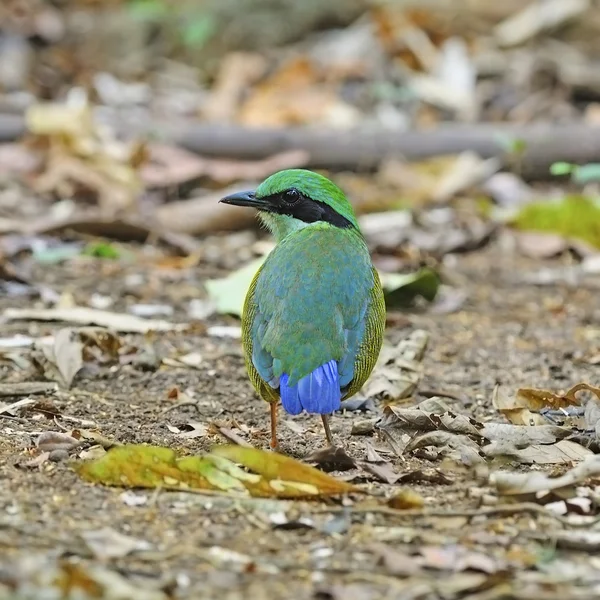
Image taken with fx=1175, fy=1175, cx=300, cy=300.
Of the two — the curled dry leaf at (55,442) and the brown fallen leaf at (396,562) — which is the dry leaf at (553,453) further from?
the curled dry leaf at (55,442)

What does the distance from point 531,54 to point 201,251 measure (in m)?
6.87

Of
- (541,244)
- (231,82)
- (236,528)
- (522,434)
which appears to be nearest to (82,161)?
(541,244)

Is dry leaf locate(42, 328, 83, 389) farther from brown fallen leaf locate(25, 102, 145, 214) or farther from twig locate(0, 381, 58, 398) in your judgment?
brown fallen leaf locate(25, 102, 145, 214)

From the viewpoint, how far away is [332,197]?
15.1 feet

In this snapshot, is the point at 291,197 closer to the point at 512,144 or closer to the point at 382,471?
the point at 382,471

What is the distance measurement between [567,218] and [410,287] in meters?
2.58

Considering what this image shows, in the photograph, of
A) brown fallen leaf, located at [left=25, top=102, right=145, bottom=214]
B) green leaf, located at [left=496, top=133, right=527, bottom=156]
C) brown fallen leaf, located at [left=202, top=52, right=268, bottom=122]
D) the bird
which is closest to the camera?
the bird

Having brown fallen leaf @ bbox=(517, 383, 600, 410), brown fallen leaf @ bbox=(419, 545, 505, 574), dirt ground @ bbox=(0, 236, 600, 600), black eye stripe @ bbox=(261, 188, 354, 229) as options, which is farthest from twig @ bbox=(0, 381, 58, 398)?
brown fallen leaf @ bbox=(419, 545, 505, 574)

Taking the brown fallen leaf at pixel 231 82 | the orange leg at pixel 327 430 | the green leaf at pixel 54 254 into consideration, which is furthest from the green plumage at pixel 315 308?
the brown fallen leaf at pixel 231 82

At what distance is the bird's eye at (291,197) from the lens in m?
4.65

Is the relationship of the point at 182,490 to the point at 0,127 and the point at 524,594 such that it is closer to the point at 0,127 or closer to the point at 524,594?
the point at 524,594

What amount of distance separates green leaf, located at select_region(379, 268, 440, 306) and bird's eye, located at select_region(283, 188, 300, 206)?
1836 mm

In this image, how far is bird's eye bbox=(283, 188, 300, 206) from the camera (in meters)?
4.65

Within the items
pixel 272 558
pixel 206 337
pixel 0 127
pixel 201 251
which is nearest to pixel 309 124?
pixel 0 127
